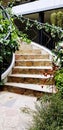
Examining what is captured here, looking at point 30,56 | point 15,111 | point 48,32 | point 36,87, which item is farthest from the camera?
point 48,32

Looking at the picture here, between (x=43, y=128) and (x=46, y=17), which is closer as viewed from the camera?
(x=43, y=128)

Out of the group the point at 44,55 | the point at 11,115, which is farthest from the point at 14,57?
the point at 11,115

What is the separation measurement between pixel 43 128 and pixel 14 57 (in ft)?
17.6

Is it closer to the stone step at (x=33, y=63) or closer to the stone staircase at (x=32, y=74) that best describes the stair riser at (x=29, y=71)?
the stone staircase at (x=32, y=74)

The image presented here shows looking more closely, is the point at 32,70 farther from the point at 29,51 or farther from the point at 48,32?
the point at 48,32

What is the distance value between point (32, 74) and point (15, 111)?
2707mm

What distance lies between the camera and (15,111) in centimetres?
557

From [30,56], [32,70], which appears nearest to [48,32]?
[30,56]

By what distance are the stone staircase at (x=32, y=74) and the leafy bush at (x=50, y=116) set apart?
77.2 inches

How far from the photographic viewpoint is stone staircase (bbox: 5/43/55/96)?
275 inches

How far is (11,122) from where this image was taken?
16.1 feet

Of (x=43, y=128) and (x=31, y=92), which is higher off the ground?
(x=43, y=128)

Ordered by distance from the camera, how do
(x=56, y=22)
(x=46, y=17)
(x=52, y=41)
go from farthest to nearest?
(x=46, y=17) → (x=56, y=22) → (x=52, y=41)

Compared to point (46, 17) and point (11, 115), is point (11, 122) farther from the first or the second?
point (46, 17)
